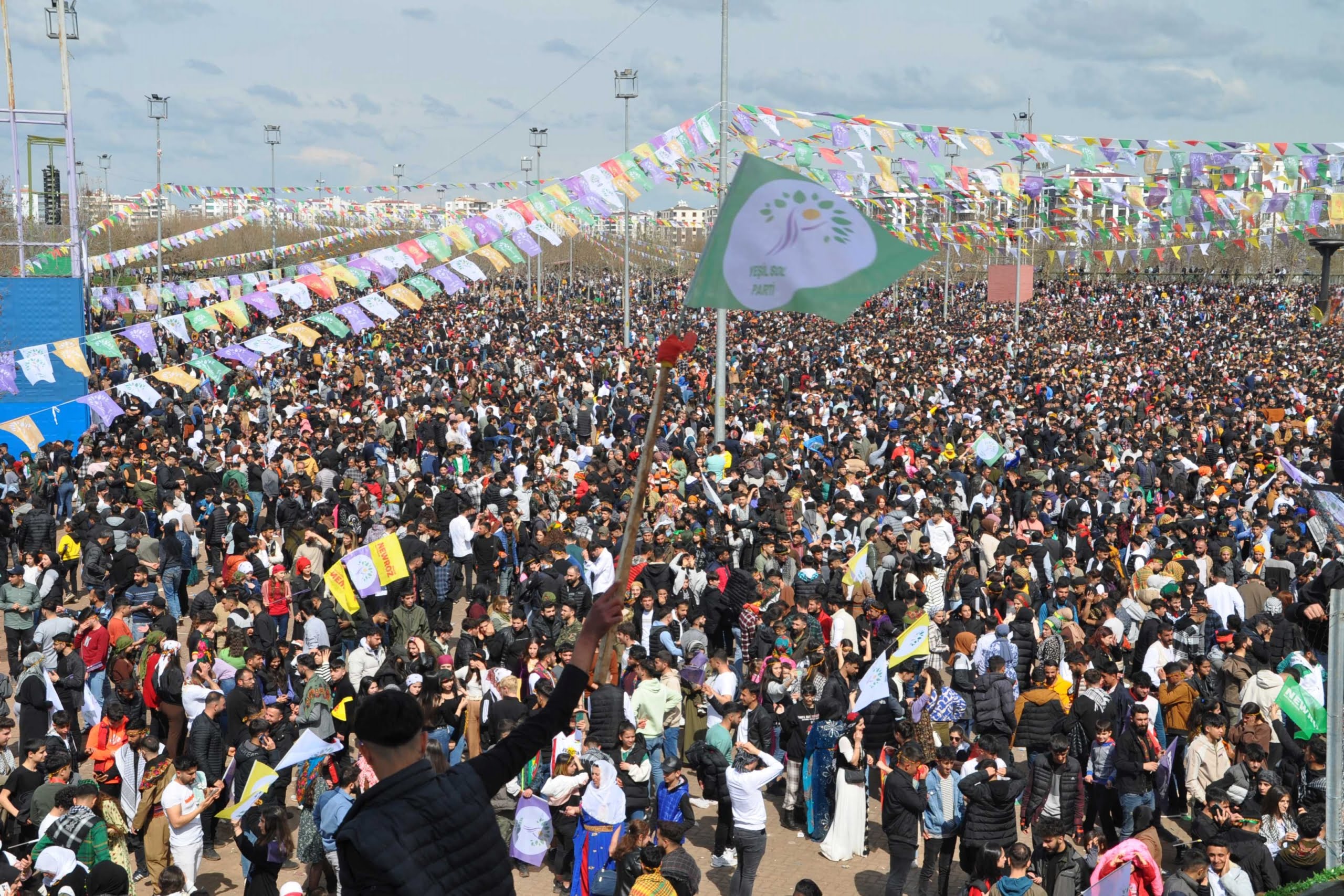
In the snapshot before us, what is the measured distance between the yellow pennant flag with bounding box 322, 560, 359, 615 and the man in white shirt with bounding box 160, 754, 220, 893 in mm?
3470

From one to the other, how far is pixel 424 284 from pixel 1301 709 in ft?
57.9

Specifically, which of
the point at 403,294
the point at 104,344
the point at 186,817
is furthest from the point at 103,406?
the point at 186,817

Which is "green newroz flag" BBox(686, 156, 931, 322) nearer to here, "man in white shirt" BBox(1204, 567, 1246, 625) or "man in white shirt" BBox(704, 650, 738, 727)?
"man in white shirt" BBox(704, 650, 738, 727)

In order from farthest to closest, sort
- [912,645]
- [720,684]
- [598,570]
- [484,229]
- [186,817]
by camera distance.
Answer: [484,229], [598,570], [720,684], [912,645], [186,817]

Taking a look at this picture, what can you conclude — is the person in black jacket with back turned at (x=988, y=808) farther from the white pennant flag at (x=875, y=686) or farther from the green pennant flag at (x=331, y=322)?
the green pennant flag at (x=331, y=322)

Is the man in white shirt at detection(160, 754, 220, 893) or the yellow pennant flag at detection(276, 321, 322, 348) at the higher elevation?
the yellow pennant flag at detection(276, 321, 322, 348)

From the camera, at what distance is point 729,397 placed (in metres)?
25.4

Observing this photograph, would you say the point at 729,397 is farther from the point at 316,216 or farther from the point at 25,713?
the point at 316,216

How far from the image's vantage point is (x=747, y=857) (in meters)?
8.64

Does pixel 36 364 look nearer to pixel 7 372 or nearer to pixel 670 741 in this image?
pixel 7 372

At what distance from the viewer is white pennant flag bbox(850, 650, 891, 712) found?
9242 millimetres

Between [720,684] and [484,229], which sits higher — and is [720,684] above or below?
below

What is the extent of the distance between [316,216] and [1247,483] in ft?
176

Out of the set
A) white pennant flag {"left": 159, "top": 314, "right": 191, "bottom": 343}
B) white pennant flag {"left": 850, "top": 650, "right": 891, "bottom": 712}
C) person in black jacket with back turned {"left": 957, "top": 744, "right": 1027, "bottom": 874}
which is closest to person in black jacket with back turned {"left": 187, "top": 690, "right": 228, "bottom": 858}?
white pennant flag {"left": 850, "top": 650, "right": 891, "bottom": 712}
